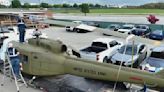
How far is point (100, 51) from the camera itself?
50.8ft

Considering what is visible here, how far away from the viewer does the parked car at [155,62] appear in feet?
40.4

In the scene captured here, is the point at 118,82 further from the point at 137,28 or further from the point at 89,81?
the point at 137,28

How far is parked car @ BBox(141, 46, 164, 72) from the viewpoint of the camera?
12328 millimetres

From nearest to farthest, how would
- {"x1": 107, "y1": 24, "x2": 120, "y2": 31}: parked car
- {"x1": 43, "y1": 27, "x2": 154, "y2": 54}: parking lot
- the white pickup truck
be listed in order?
the white pickup truck
{"x1": 43, "y1": 27, "x2": 154, "y2": 54}: parking lot
{"x1": 107, "y1": 24, "x2": 120, "y2": 31}: parked car

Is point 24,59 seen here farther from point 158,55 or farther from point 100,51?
point 158,55

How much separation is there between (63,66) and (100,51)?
5.55 metres

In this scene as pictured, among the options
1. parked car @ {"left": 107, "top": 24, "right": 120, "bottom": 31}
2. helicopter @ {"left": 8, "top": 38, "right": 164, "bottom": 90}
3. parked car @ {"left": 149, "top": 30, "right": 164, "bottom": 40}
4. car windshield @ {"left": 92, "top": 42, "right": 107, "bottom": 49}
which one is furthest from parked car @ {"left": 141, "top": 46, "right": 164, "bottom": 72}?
parked car @ {"left": 107, "top": 24, "right": 120, "bottom": 31}

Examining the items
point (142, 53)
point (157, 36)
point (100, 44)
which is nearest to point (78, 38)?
point (157, 36)

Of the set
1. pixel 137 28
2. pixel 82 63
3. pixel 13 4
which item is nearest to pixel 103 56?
pixel 82 63

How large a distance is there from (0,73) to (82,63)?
5.25 meters

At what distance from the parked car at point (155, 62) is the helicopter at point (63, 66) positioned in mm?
3489

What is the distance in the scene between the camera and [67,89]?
412 inches

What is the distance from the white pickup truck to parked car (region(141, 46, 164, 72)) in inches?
95.8

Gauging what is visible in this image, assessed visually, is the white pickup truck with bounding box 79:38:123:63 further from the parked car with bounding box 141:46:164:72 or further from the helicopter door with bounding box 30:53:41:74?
the helicopter door with bounding box 30:53:41:74
